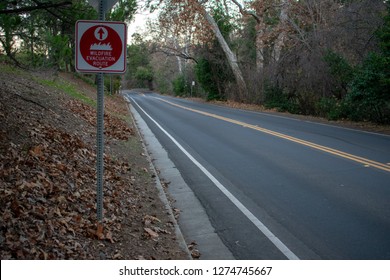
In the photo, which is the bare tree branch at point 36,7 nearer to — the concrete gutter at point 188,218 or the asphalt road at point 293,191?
the concrete gutter at point 188,218

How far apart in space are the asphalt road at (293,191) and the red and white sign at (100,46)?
2.80 m

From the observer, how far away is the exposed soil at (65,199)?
15.2ft

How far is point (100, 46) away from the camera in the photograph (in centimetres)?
484

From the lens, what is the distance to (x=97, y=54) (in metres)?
4.85

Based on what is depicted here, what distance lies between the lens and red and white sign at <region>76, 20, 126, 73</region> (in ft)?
15.8

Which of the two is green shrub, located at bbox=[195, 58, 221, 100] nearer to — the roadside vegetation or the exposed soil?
the roadside vegetation

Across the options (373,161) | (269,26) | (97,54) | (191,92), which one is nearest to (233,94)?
(269,26)

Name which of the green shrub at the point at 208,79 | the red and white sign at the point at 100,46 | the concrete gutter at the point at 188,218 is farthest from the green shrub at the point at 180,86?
the red and white sign at the point at 100,46

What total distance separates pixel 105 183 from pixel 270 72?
82.8 feet

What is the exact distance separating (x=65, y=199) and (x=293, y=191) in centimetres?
429

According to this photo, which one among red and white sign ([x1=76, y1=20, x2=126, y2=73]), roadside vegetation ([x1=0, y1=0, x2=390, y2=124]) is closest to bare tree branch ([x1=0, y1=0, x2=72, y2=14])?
roadside vegetation ([x1=0, y1=0, x2=390, y2=124])

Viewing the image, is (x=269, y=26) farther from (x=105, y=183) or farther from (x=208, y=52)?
(x=105, y=183)

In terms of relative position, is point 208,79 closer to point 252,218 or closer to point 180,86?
point 180,86

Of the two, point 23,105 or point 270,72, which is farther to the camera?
point 270,72
